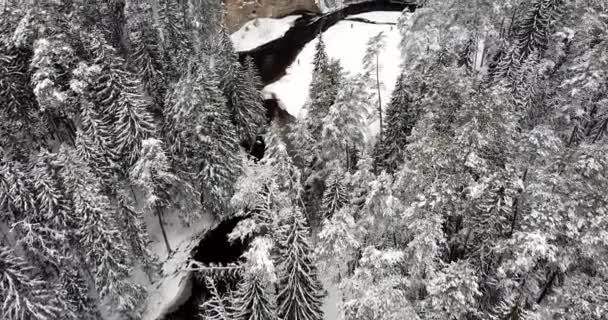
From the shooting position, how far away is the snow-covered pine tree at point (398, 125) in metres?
28.2

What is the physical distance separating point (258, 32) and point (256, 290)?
5247 centimetres

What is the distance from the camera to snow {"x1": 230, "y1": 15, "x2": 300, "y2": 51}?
206 ft

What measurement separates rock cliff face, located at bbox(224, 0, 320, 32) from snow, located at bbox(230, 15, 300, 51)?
3.05 feet

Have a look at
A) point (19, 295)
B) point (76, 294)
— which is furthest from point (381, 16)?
point (19, 295)

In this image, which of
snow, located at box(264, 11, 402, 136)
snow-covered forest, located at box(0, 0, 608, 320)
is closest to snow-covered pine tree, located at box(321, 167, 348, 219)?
snow-covered forest, located at box(0, 0, 608, 320)

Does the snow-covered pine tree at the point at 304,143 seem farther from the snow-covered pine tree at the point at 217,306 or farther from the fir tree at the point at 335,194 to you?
the snow-covered pine tree at the point at 217,306

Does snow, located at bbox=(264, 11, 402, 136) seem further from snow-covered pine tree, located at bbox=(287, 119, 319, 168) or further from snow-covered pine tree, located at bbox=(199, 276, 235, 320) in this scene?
snow-covered pine tree, located at bbox=(199, 276, 235, 320)

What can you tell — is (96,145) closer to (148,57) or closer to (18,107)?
(18,107)

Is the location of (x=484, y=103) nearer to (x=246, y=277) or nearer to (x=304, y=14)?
(x=246, y=277)

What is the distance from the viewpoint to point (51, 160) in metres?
26.1

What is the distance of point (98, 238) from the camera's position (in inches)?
1000

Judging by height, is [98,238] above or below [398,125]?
below

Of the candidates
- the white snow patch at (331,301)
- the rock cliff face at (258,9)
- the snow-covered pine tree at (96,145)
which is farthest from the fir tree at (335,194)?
the rock cliff face at (258,9)

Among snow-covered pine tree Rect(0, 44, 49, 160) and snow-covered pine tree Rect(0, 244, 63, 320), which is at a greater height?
snow-covered pine tree Rect(0, 44, 49, 160)
